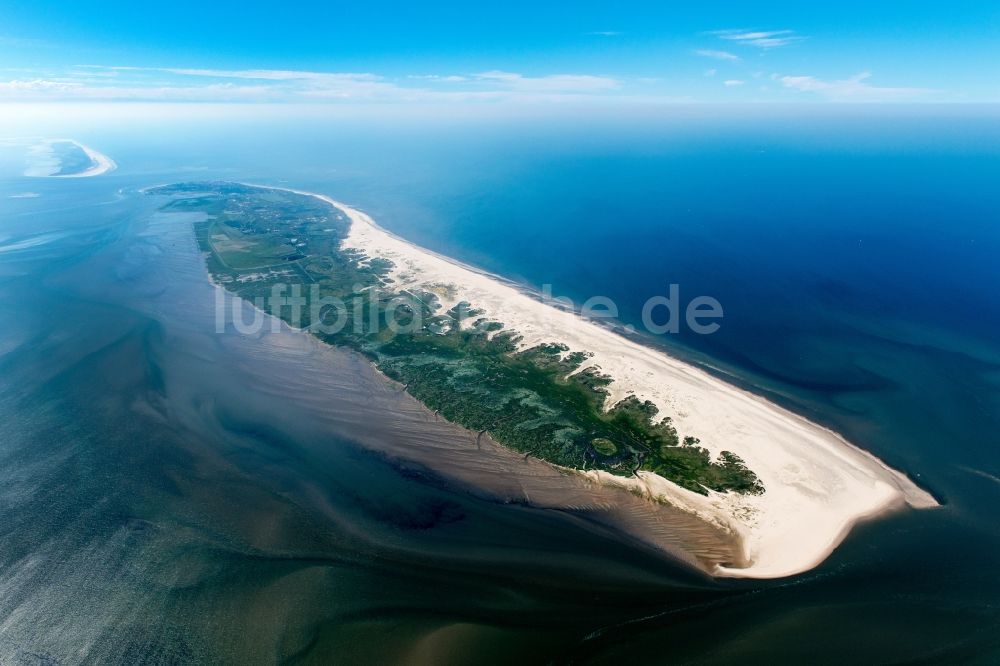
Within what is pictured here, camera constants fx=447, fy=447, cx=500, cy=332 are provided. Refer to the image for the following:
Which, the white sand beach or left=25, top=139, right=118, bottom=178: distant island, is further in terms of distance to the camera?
left=25, top=139, right=118, bottom=178: distant island

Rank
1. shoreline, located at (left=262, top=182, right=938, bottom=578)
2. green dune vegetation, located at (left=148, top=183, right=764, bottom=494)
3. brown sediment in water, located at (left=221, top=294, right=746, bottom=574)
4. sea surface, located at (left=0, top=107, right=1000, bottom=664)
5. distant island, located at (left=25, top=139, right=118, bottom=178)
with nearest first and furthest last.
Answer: sea surface, located at (left=0, top=107, right=1000, bottom=664), shoreline, located at (left=262, top=182, right=938, bottom=578), brown sediment in water, located at (left=221, top=294, right=746, bottom=574), green dune vegetation, located at (left=148, top=183, right=764, bottom=494), distant island, located at (left=25, top=139, right=118, bottom=178)

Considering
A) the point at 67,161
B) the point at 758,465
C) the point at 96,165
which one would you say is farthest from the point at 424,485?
the point at 67,161

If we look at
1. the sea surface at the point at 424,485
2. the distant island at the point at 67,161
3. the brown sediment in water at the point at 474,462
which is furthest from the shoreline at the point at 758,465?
the distant island at the point at 67,161

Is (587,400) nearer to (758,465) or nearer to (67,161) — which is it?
(758,465)

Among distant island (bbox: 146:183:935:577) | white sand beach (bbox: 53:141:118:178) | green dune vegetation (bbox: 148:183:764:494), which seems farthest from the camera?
white sand beach (bbox: 53:141:118:178)

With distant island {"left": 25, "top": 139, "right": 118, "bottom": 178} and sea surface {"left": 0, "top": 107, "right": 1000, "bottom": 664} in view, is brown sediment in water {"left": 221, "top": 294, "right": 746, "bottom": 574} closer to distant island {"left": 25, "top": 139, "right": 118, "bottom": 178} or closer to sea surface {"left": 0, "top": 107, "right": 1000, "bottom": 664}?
sea surface {"left": 0, "top": 107, "right": 1000, "bottom": 664}

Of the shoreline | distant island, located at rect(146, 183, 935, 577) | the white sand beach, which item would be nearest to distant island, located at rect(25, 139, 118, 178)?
the white sand beach
